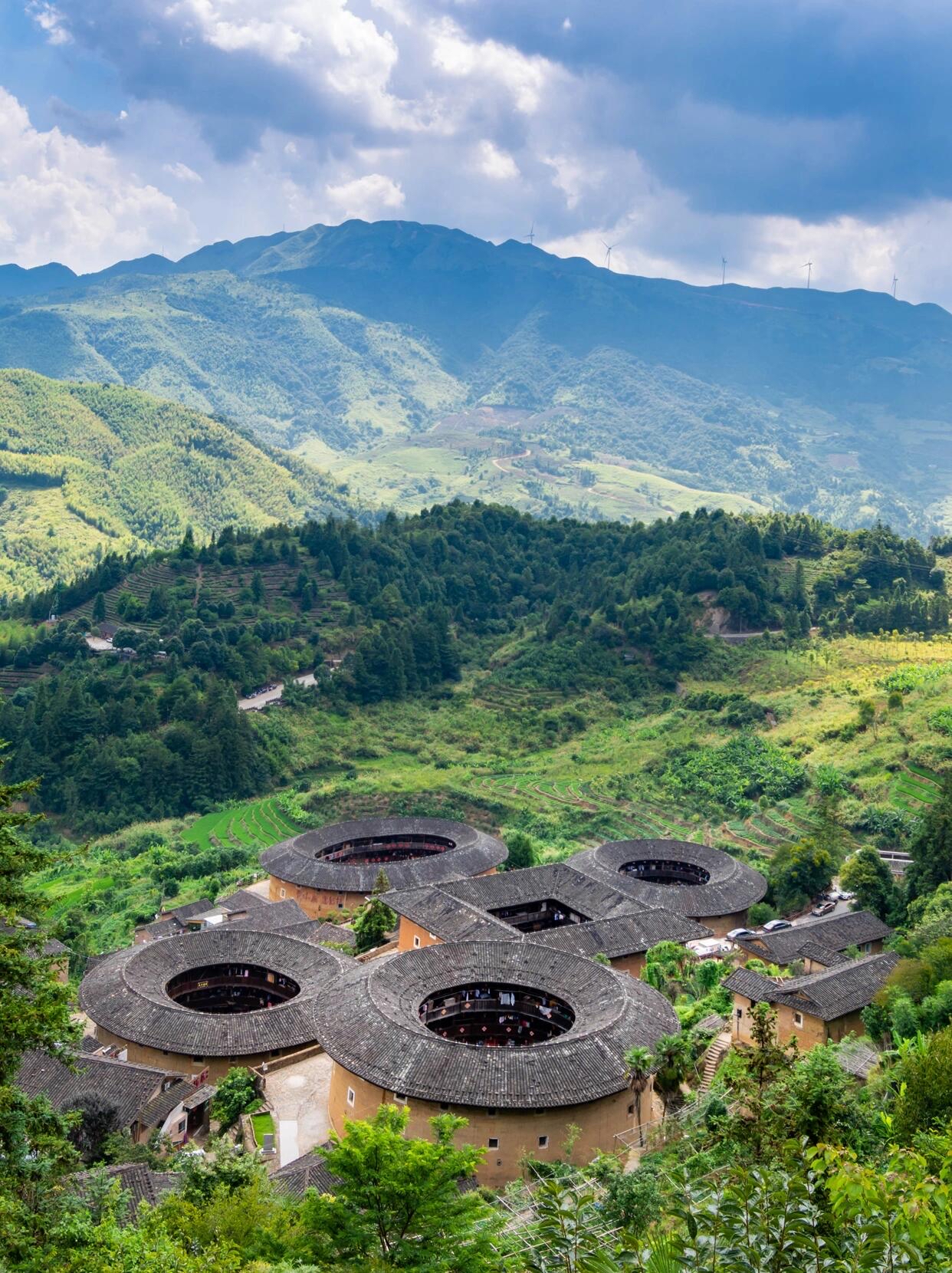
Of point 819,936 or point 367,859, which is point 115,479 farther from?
point 819,936

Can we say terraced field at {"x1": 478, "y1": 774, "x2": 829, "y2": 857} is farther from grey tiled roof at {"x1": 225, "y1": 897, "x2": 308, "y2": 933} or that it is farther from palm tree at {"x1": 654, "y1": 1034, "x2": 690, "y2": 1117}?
palm tree at {"x1": 654, "y1": 1034, "x2": 690, "y2": 1117}

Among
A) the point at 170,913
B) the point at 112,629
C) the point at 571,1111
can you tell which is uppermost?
the point at 112,629

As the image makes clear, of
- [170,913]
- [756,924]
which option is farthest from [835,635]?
[170,913]

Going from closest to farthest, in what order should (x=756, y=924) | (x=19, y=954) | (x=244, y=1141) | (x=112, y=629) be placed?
(x=19, y=954)
(x=244, y=1141)
(x=756, y=924)
(x=112, y=629)

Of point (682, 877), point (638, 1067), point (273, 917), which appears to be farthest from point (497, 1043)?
point (682, 877)

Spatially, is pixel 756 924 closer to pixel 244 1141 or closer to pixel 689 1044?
pixel 689 1044
